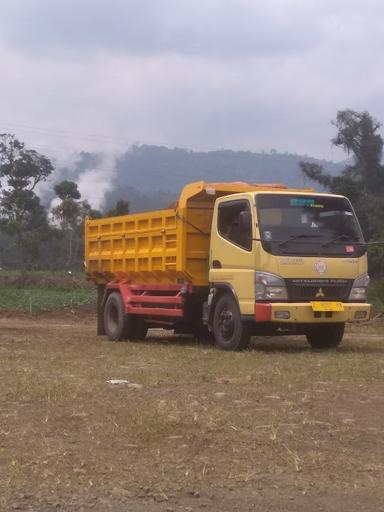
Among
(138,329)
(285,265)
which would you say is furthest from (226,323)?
(138,329)

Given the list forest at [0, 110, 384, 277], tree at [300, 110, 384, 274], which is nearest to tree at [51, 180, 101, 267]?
forest at [0, 110, 384, 277]

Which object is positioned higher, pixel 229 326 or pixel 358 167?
pixel 358 167

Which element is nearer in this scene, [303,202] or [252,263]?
[252,263]

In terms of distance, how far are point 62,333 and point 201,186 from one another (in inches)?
246

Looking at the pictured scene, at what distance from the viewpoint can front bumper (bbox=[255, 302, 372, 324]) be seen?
11711mm

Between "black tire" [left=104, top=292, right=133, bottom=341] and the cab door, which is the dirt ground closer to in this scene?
the cab door

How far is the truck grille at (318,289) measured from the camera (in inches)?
468

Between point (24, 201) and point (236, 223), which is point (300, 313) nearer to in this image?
point (236, 223)

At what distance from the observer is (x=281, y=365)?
10.6m

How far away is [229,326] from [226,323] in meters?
0.08

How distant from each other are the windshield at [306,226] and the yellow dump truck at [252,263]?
16mm

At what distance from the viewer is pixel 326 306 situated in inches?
471

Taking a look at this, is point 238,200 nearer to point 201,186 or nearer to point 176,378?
point 201,186

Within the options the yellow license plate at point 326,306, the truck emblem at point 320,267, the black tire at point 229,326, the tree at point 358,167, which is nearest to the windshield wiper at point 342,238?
the truck emblem at point 320,267
